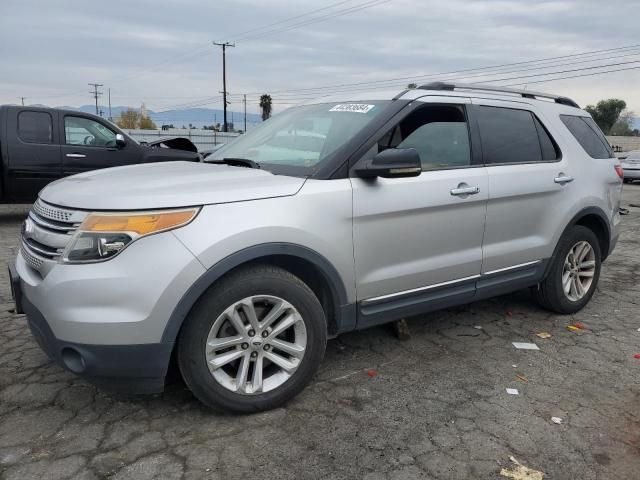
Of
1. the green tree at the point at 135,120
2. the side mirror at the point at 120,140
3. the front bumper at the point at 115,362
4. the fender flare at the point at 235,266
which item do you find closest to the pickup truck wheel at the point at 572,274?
the fender flare at the point at 235,266

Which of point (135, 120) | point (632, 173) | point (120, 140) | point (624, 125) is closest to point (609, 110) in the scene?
point (624, 125)

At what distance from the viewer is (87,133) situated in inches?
349

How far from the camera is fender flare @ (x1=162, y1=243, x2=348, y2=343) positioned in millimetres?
2592

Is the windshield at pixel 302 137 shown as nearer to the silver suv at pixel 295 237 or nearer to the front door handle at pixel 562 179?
the silver suv at pixel 295 237

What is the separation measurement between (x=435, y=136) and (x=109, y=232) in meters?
2.18

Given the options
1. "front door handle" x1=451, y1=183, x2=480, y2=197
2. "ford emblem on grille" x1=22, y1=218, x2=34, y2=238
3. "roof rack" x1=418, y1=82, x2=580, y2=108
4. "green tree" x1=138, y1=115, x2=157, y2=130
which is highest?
"green tree" x1=138, y1=115, x2=157, y2=130

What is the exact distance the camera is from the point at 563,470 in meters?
2.53

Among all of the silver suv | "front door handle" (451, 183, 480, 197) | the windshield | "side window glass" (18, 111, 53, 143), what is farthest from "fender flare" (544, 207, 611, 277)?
"side window glass" (18, 111, 53, 143)

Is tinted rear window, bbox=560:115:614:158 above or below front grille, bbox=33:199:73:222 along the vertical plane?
above

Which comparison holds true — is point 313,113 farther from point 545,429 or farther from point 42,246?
point 545,429

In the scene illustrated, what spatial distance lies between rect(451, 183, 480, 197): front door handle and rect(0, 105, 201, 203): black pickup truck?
5101mm

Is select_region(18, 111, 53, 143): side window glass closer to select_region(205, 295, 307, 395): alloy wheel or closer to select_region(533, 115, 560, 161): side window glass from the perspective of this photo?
select_region(205, 295, 307, 395): alloy wheel

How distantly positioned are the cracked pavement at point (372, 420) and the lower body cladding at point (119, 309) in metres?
0.38

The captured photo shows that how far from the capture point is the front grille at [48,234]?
104 inches
